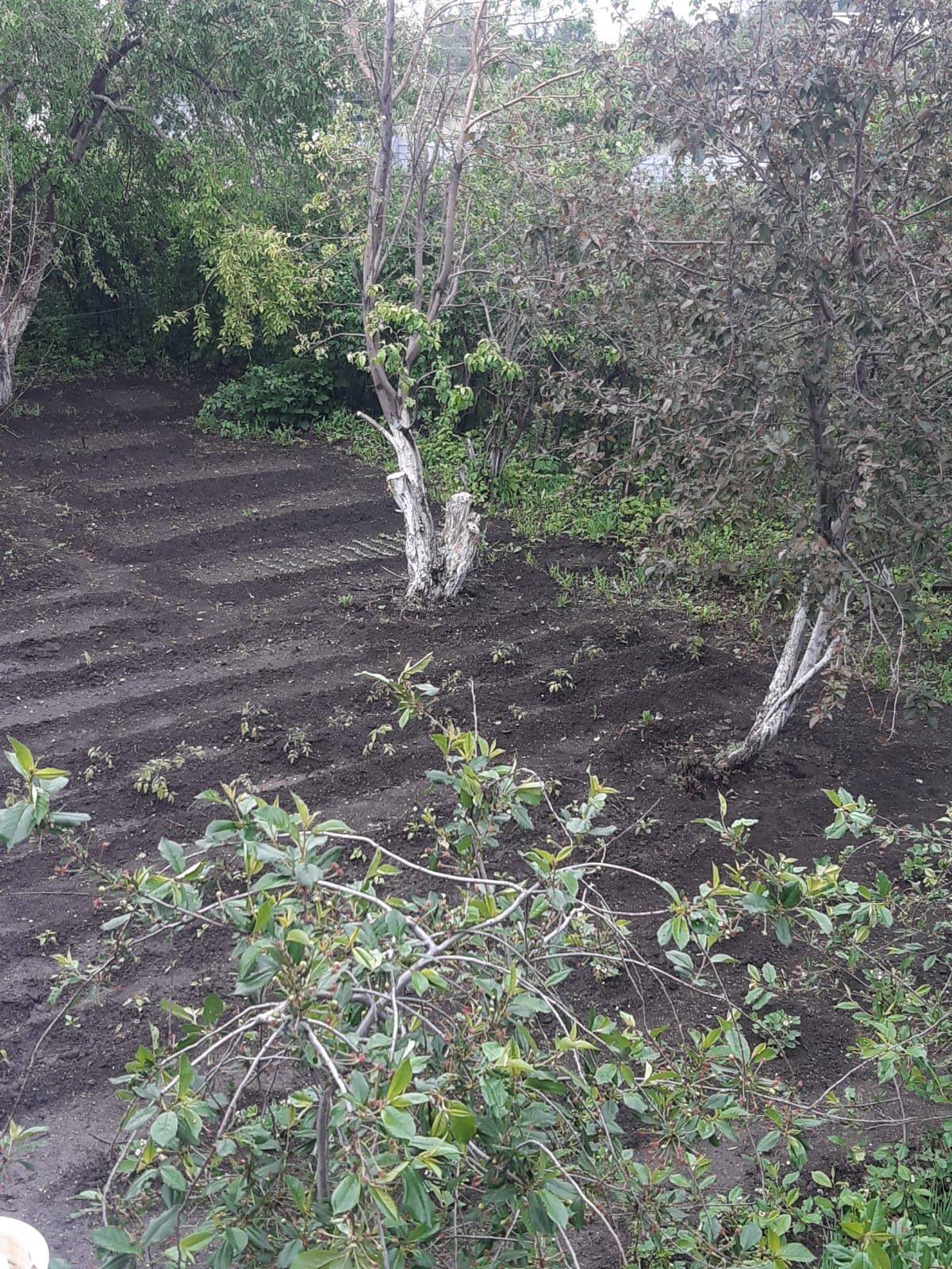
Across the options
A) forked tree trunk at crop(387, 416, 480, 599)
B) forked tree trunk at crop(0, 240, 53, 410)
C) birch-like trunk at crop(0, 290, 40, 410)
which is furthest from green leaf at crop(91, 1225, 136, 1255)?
birch-like trunk at crop(0, 290, 40, 410)

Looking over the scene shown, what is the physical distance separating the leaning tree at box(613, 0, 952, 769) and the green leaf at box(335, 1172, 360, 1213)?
297cm

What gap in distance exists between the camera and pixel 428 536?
22.6 ft

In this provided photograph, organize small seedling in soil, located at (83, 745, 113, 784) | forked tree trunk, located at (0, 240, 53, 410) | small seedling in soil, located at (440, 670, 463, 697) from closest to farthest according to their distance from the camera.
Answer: small seedling in soil, located at (83, 745, 113, 784) < small seedling in soil, located at (440, 670, 463, 697) < forked tree trunk, located at (0, 240, 53, 410)

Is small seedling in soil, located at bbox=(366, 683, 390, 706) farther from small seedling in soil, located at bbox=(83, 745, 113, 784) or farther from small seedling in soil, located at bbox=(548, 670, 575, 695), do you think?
small seedling in soil, located at bbox=(83, 745, 113, 784)

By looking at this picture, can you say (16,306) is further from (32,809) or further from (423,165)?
(32,809)

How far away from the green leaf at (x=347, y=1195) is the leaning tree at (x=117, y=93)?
25.9 ft

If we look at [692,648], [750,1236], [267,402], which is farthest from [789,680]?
[267,402]

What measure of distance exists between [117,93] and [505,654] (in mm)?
6339

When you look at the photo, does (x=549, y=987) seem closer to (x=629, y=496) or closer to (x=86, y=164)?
(x=629, y=496)

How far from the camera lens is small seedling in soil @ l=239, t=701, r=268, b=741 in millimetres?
5277

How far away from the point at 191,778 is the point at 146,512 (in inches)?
153

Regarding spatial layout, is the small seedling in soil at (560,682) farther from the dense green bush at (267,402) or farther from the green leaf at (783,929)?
the dense green bush at (267,402)

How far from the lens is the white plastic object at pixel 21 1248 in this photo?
1869 millimetres

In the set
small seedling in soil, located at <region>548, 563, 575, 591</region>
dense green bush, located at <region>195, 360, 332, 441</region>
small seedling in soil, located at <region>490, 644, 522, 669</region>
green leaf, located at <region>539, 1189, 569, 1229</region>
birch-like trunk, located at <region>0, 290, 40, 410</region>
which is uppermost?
birch-like trunk, located at <region>0, 290, 40, 410</region>
